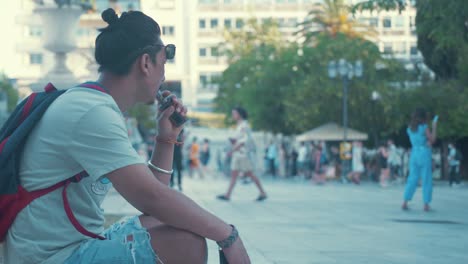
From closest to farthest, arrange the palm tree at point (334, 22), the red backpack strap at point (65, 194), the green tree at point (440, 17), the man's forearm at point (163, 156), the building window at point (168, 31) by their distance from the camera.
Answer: the red backpack strap at point (65, 194), the man's forearm at point (163, 156), the green tree at point (440, 17), the palm tree at point (334, 22), the building window at point (168, 31)

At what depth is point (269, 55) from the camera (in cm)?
6562

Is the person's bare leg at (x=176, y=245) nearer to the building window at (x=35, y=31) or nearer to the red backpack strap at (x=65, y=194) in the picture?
the red backpack strap at (x=65, y=194)

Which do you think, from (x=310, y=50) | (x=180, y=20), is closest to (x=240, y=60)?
(x=310, y=50)

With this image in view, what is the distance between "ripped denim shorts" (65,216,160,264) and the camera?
349 cm

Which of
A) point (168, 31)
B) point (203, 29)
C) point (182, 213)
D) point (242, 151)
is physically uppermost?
point (203, 29)

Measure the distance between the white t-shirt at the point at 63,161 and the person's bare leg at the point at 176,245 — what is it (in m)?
0.27

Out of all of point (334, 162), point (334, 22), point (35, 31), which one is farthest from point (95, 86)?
point (35, 31)

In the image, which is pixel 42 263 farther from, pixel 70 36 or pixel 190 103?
pixel 190 103

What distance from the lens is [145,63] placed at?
12.3ft

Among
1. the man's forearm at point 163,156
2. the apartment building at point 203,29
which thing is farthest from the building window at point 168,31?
the man's forearm at point 163,156

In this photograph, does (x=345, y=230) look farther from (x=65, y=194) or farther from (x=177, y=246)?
(x=65, y=194)

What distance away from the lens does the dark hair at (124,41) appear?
3721 millimetres

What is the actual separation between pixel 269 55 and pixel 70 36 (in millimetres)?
50291

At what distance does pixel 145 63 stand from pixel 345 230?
8.61m
